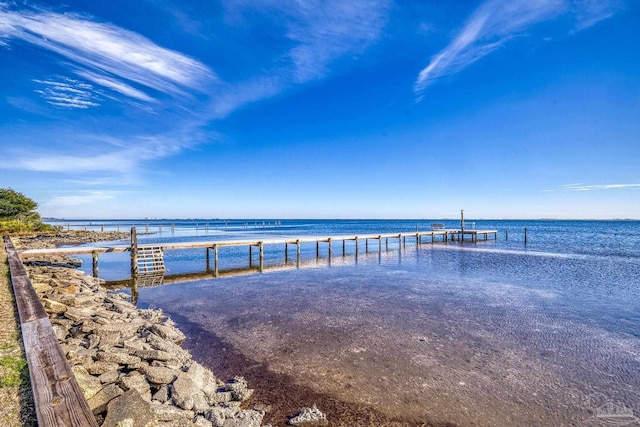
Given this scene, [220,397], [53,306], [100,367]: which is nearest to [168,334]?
[100,367]

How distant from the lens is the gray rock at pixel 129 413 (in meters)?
3.70

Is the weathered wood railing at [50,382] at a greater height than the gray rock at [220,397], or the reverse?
the weathered wood railing at [50,382]

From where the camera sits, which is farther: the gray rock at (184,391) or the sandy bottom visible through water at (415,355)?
the sandy bottom visible through water at (415,355)

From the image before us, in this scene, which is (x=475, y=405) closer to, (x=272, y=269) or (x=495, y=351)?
(x=495, y=351)

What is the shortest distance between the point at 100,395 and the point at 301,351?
430 centimetres

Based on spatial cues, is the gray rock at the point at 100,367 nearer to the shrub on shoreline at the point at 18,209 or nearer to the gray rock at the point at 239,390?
the gray rock at the point at 239,390

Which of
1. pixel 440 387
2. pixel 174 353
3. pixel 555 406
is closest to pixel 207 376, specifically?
pixel 174 353

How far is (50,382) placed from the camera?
10.1 feet

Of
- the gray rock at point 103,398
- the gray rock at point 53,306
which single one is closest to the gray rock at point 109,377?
the gray rock at point 103,398

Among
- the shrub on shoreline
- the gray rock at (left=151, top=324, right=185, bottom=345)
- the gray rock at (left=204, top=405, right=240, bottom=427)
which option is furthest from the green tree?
the gray rock at (left=204, top=405, right=240, bottom=427)

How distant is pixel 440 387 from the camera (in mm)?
6094

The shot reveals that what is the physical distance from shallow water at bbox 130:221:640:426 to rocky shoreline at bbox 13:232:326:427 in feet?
2.11

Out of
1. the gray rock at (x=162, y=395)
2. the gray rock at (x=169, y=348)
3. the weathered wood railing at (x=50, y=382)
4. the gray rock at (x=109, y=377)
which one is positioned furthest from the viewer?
the gray rock at (x=169, y=348)

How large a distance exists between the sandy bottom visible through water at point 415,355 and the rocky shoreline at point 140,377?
56 cm
